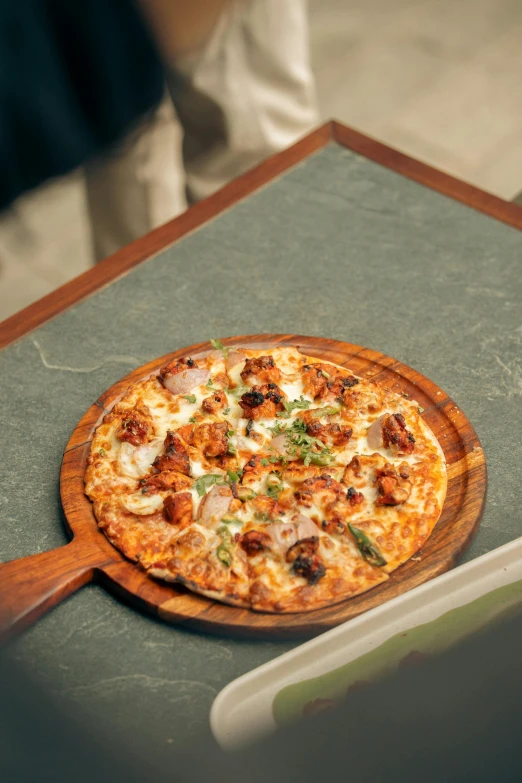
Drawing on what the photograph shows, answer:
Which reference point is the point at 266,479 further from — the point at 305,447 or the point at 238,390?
the point at 238,390

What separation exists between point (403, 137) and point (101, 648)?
10.6 feet

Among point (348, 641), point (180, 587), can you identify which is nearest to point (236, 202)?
point (180, 587)

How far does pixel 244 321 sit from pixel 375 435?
21.1 inches

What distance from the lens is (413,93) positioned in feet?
15.1

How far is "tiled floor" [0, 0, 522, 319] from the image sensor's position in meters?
3.81

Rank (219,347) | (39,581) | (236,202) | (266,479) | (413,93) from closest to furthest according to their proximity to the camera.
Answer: (39,581), (266,479), (219,347), (236,202), (413,93)

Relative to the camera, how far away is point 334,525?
5.17 ft

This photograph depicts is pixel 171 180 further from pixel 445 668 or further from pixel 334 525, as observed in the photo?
pixel 445 668

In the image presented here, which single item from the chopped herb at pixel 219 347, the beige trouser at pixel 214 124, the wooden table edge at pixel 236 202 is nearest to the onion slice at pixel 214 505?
the chopped herb at pixel 219 347

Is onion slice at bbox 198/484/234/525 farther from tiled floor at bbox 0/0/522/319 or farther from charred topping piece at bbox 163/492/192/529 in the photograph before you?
tiled floor at bbox 0/0/522/319

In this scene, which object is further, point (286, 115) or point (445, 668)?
point (286, 115)

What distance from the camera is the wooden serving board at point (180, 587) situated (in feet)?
4.93

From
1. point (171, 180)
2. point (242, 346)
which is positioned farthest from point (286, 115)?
point (242, 346)

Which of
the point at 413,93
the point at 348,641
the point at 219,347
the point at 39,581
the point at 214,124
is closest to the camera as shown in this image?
the point at 348,641
